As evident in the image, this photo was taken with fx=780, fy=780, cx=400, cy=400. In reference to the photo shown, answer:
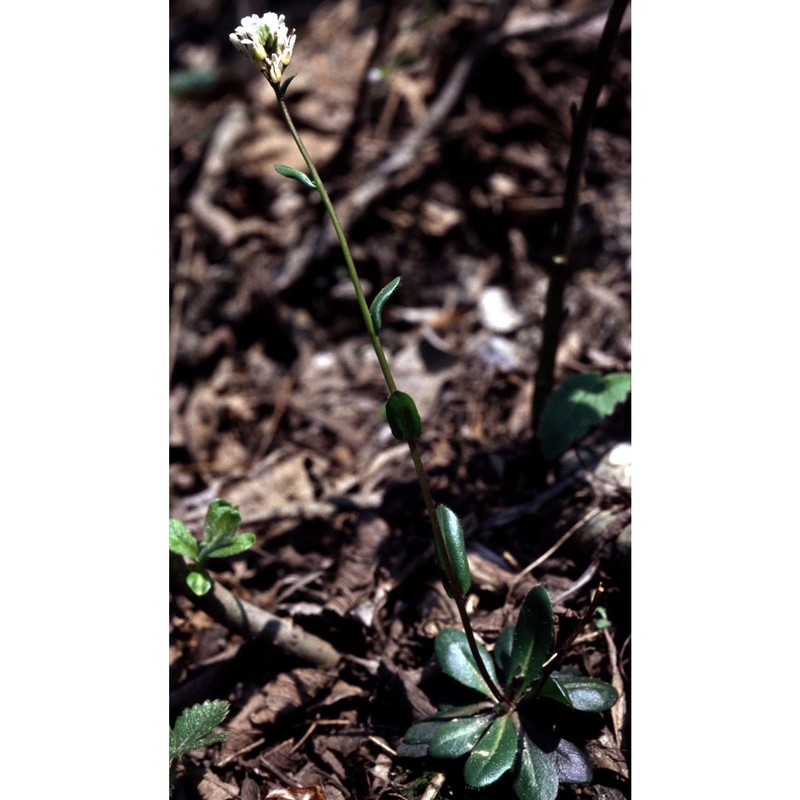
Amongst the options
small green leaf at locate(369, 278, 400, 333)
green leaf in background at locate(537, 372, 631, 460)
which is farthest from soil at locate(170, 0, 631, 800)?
small green leaf at locate(369, 278, 400, 333)

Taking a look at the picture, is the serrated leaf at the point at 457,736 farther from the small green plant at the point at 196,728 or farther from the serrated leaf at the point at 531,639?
the small green plant at the point at 196,728

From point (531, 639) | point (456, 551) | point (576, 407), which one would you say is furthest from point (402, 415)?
point (576, 407)

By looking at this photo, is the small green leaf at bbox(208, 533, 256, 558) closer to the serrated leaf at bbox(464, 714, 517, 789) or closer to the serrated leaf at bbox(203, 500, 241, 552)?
the serrated leaf at bbox(203, 500, 241, 552)

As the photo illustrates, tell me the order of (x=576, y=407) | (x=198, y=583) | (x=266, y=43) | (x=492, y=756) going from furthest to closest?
(x=576, y=407) < (x=198, y=583) < (x=492, y=756) < (x=266, y=43)

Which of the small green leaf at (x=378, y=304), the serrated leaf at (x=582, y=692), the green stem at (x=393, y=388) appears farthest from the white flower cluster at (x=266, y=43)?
the serrated leaf at (x=582, y=692)

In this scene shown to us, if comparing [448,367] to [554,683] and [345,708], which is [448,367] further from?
[554,683]

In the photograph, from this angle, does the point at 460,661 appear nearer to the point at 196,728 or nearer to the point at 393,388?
the point at 196,728
